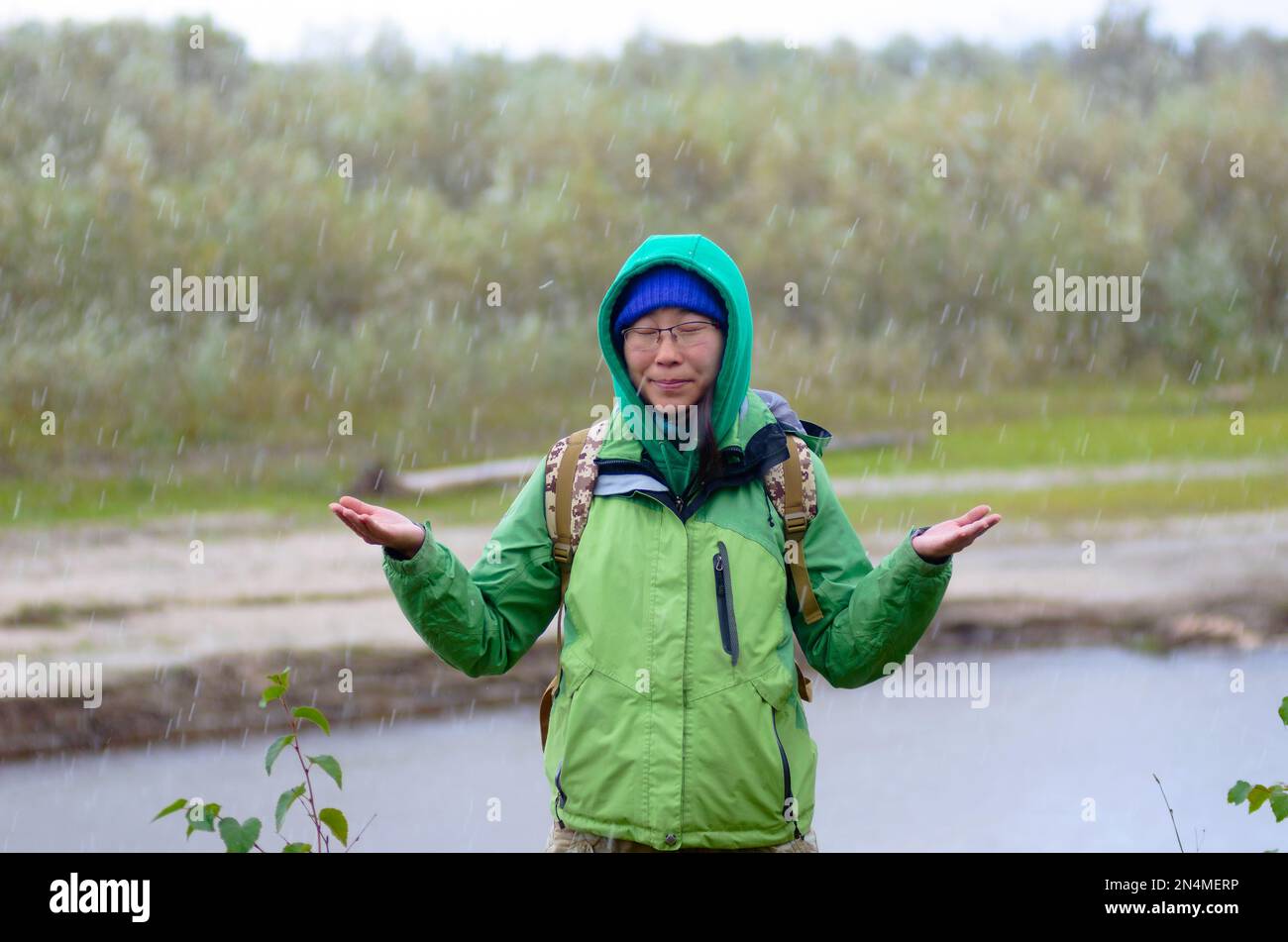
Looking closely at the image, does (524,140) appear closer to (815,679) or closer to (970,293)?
(970,293)

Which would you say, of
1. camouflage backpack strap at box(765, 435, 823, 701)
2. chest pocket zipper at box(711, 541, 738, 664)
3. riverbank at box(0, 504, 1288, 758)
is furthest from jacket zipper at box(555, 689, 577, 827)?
riverbank at box(0, 504, 1288, 758)

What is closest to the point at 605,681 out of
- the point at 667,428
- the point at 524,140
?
the point at 667,428

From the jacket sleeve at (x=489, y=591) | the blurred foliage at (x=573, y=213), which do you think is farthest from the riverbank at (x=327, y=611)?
the jacket sleeve at (x=489, y=591)

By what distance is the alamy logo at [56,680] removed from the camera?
8672mm

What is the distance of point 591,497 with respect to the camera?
2.21 m

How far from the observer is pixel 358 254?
482 inches

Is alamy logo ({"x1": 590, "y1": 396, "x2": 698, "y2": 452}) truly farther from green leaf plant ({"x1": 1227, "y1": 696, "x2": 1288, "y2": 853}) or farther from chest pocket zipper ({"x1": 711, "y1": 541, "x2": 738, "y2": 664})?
green leaf plant ({"x1": 1227, "y1": 696, "x2": 1288, "y2": 853})

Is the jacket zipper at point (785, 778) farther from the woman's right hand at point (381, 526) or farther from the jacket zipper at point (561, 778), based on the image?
the woman's right hand at point (381, 526)

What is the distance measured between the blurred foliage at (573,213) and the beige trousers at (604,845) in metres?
9.88

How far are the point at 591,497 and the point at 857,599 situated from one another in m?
0.48

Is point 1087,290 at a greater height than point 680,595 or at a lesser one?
greater

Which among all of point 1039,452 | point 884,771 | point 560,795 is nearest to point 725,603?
point 560,795

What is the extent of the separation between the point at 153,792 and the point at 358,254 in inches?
226

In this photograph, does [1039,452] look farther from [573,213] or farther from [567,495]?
[567,495]
